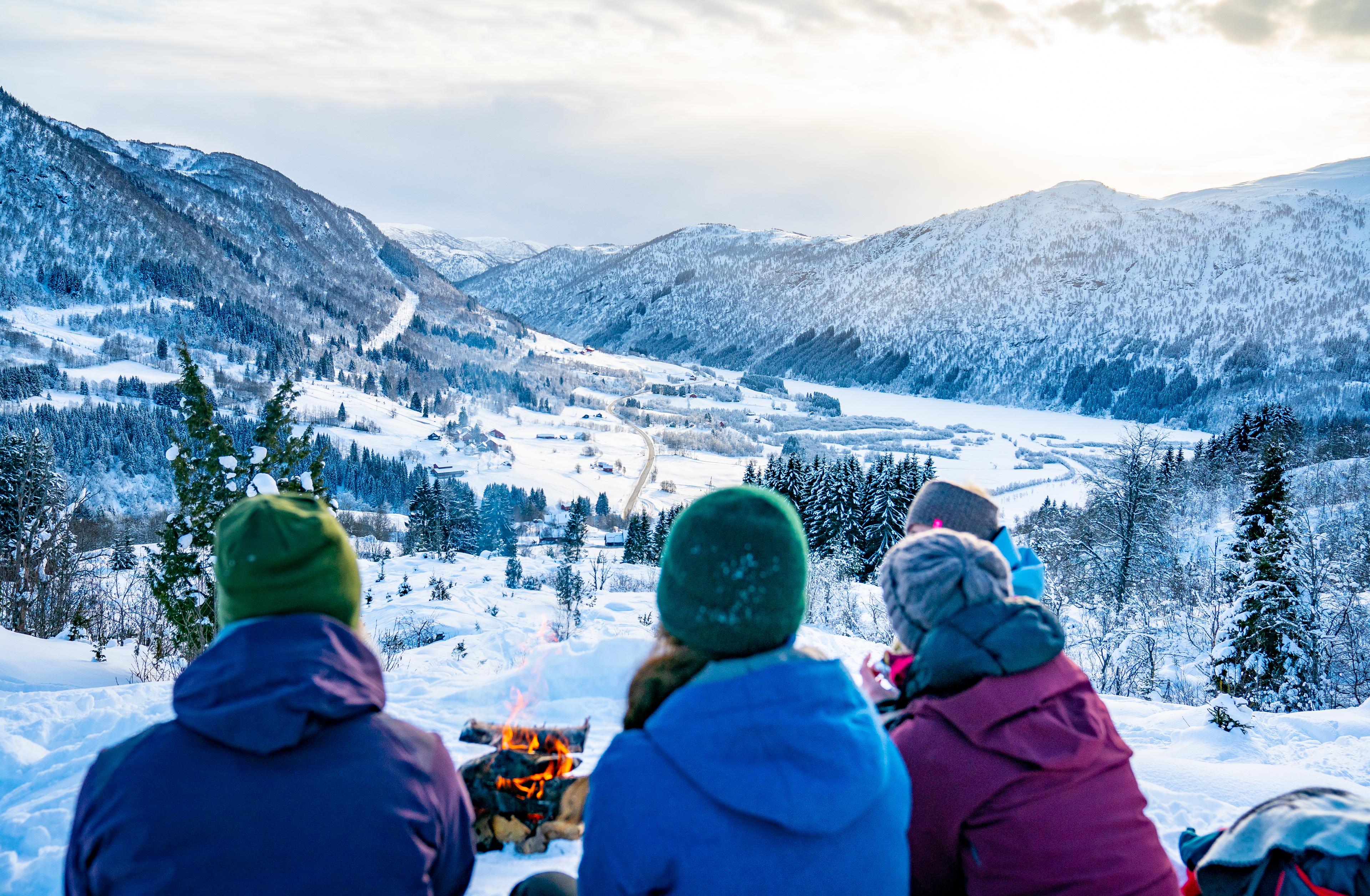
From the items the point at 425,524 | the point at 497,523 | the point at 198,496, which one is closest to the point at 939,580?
the point at 198,496

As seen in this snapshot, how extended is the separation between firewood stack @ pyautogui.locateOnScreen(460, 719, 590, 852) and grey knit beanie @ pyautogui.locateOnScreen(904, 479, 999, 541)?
2553 mm

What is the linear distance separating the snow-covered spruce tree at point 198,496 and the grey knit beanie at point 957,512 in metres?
9.20

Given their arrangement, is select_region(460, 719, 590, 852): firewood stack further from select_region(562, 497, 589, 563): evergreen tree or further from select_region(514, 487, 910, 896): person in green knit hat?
select_region(562, 497, 589, 563): evergreen tree

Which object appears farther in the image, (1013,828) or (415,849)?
(1013,828)

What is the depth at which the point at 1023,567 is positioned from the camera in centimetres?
373

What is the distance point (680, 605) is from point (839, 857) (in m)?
0.72

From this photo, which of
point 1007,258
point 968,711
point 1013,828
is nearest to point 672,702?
point 968,711

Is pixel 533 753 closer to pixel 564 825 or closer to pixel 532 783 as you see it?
pixel 532 783

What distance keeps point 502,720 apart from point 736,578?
5357 millimetres

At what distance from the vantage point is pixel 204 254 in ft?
496

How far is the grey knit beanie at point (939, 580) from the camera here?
7.66 feet

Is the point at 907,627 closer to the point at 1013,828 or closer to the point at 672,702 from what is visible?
the point at 1013,828

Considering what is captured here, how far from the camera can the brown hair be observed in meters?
1.90

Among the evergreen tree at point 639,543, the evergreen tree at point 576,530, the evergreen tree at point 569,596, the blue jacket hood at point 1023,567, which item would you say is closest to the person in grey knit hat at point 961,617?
the blue jacket hood at point 1023,567
